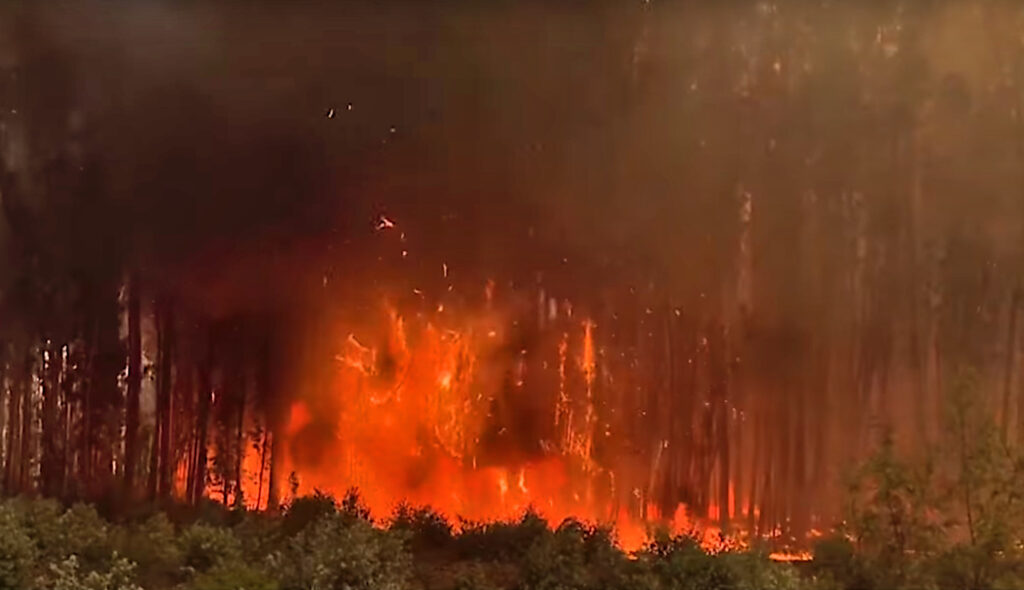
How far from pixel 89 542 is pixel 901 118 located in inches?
160

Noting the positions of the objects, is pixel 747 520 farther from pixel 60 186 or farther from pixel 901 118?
pixel 60 186

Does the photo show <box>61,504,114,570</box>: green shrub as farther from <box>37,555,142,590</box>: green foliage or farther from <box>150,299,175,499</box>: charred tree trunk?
<box>150,299,175,499</box>: charred tree trunk

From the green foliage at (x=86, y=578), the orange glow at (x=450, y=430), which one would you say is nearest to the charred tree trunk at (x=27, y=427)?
the green foliage at (x=86, y=578)

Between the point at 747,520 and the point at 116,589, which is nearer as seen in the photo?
the point at 116,589

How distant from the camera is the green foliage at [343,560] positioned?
365 cm

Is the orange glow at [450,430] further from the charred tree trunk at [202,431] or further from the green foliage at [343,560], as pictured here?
the green foliage at [343,560]

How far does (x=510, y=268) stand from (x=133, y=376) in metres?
1.91

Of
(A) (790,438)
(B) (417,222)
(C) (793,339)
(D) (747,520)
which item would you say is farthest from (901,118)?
(B) (417,222)

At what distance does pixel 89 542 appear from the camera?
159 inches

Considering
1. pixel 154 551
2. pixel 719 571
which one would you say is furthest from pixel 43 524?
pixel 719 571

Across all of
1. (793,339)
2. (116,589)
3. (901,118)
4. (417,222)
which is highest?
(901,118)

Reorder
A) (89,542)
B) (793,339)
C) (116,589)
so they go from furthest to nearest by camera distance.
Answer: (793,339) < (89,542) < (116,589)

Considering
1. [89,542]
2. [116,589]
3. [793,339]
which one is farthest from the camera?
[793,339]

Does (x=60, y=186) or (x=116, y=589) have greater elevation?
(x=60, y=186)
